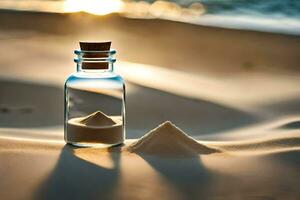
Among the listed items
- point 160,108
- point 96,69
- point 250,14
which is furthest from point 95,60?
point 250,14

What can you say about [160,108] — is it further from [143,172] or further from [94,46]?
[143,172]

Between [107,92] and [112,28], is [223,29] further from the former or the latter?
[107,92]

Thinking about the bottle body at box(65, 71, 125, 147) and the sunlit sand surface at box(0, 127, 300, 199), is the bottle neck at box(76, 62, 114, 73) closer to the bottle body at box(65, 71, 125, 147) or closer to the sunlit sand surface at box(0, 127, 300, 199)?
the bottle body at box(65, 71, 125, 147)

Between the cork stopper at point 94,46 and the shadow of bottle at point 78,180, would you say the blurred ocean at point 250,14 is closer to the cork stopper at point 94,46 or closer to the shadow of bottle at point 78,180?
the cork stopper at point 94,46

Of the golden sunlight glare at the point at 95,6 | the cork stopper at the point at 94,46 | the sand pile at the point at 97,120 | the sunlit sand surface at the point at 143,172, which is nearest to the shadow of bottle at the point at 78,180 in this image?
the sunlit sand surface at the point at 143,172

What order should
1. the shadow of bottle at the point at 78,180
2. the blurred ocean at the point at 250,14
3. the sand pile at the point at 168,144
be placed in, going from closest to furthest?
the shadow of bottle at the point at 78,180 → the sand pile at the point at 168,144 → the blurred ocean at the point at 250,14

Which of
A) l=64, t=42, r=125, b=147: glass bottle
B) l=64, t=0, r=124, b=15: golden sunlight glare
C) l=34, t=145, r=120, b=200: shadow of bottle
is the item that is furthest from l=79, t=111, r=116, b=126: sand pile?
l=64, t=0, r=124, b=15: golden sunlight glare

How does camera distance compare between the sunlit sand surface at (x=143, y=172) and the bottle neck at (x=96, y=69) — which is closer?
the sunlit sand surface at (x=143, y=172)
